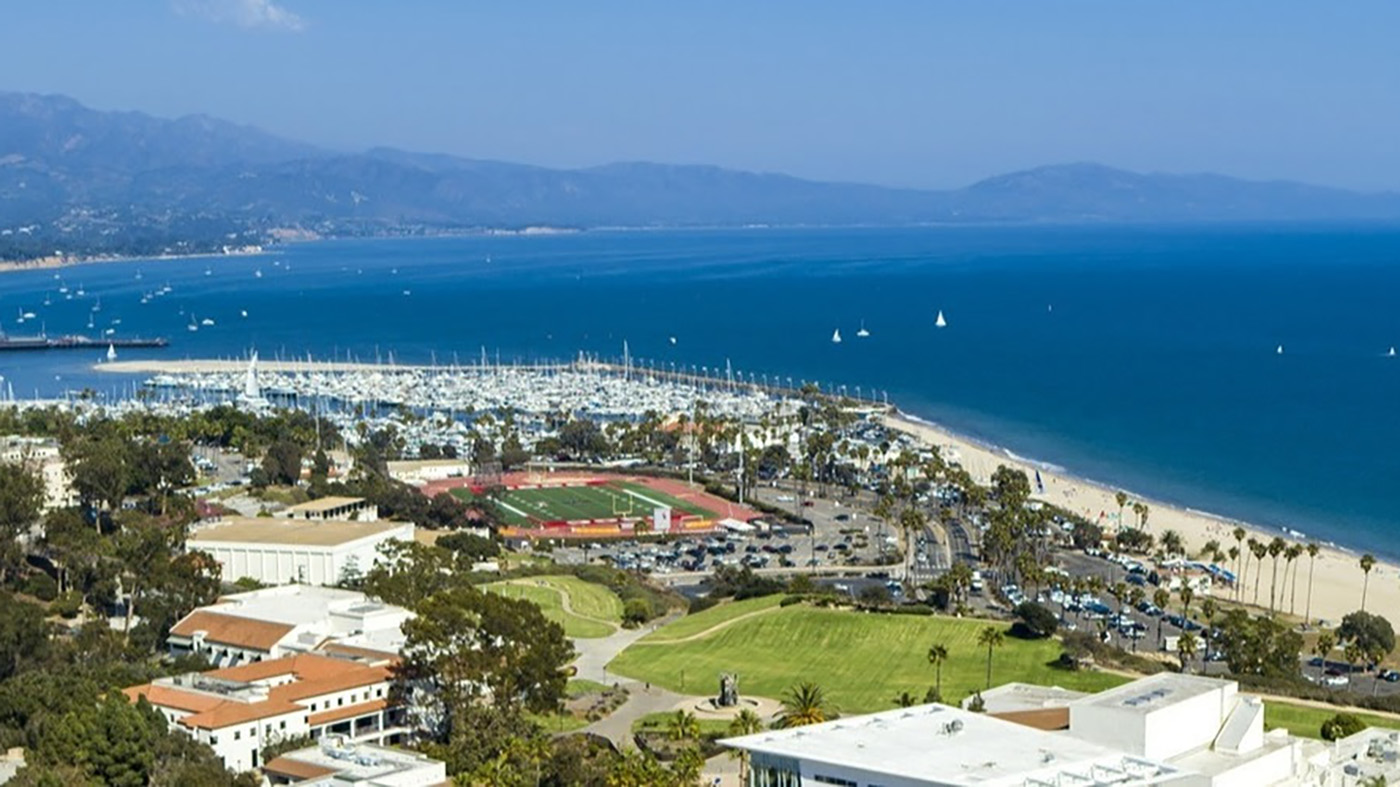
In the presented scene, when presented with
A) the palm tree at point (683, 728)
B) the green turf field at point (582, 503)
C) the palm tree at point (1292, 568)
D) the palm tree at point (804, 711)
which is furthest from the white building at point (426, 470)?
the palm tree at point (683, 728)

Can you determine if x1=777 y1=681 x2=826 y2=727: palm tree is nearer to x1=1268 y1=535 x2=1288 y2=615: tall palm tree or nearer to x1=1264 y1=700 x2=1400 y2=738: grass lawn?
x1=1264 y1=700 x2=1400 y2=738: grass lawn

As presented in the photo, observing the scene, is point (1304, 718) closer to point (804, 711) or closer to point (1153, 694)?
point (1153, 694)

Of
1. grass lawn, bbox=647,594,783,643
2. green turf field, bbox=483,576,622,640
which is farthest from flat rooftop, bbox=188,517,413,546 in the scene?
grass lawn, bbox=647,594,783,643

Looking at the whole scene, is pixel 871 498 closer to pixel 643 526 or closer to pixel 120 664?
pixel 643 526

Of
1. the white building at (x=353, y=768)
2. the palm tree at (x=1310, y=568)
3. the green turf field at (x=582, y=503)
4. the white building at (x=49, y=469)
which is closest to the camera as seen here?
the white building at (x=353, y=768)

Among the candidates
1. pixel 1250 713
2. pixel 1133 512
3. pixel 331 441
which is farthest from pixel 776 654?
pixel 331 441

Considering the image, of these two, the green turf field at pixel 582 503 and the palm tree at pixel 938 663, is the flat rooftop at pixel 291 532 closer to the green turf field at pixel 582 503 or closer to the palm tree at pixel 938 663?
the green turf field at pixel 582 503
